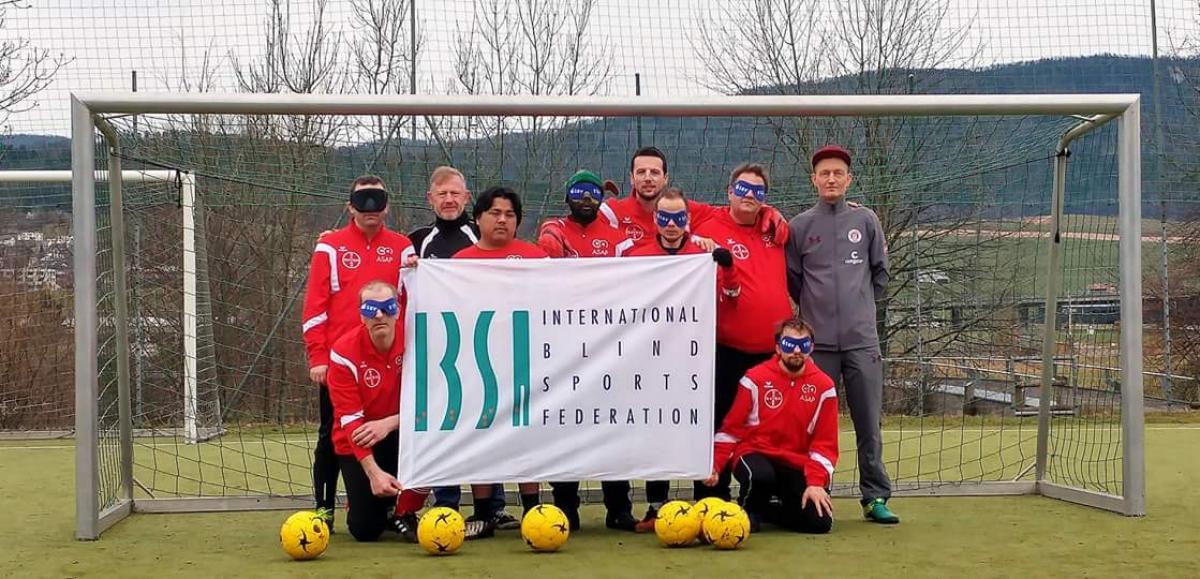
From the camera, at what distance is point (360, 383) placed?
580 centimetres

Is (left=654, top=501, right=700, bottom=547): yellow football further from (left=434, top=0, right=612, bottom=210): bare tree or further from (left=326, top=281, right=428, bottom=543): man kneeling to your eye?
(left=434, top=0, right=612, bottom=210): bare tree

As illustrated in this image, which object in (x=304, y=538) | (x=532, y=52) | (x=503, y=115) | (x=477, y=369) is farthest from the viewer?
(x=532, y=52)

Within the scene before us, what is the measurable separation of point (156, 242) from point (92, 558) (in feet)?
17.8

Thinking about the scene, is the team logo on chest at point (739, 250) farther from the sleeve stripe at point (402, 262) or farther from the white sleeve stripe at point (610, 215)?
the sleeve stripe at point (402, 262)

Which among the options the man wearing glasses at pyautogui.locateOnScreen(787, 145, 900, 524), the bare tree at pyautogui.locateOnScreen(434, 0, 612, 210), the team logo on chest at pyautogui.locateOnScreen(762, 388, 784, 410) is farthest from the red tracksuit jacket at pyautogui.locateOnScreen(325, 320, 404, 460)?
the bare tree at pyautogui.locateOnScreen(434, 0, 612, 210)

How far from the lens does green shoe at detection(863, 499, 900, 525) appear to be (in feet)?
20.5

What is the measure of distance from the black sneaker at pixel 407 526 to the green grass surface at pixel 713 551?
0.24 ft

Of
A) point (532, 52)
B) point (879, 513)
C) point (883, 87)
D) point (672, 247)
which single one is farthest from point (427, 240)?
point (883, 87)

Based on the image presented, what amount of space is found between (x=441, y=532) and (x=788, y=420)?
1.72m

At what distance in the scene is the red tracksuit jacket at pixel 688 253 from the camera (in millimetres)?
6008

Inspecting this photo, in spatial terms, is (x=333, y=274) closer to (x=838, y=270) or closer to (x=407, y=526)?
(x=407, y=526)

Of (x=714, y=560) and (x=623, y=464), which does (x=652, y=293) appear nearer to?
(x=623, y=464)

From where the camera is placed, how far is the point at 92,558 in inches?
215

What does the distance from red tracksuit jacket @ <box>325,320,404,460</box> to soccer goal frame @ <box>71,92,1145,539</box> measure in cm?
118
